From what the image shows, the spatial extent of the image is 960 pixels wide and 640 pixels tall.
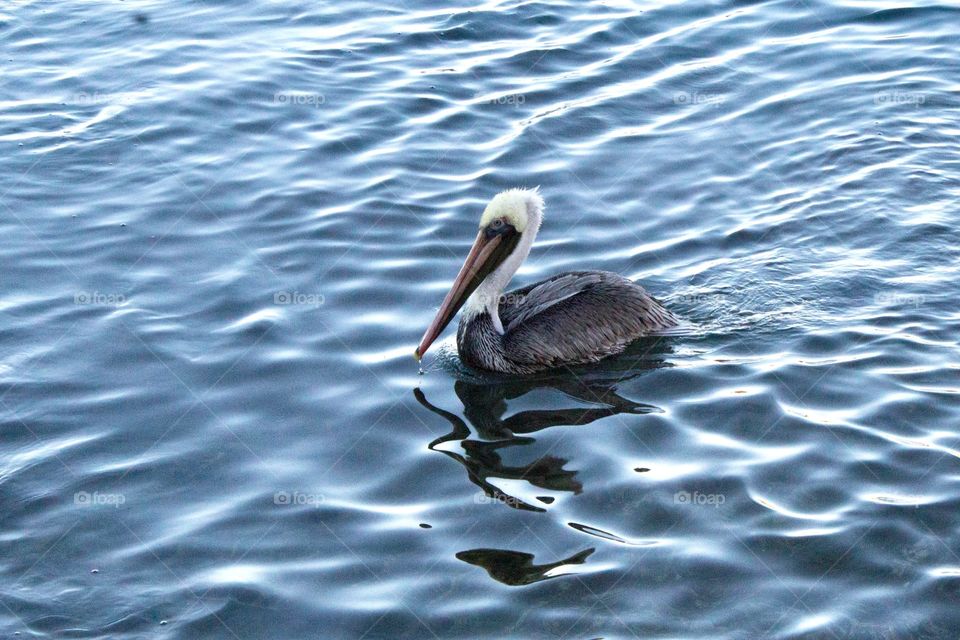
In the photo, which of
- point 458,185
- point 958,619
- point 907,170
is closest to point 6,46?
point 458,185

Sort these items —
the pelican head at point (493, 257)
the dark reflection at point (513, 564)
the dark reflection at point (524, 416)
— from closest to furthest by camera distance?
the dark reflection at point (513, 564)
the dark reflection at point (524, 416)
the pelican head at point (493, 257)

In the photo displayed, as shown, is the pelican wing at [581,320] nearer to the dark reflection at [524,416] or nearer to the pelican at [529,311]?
the pelican at [529,311]

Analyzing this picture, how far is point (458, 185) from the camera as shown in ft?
36.0

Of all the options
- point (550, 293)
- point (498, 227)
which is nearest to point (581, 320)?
point (550, 293)

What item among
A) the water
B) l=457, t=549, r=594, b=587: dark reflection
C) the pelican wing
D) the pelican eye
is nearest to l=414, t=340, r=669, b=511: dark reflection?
the water

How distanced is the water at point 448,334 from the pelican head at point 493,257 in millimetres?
427

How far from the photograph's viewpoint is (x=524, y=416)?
820 centimetres

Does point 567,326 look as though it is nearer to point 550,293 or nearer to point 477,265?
point 550,293

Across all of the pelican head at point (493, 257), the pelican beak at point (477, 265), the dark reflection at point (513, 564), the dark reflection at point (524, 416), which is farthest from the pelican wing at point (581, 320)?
the dark reflection at point (513, 564)

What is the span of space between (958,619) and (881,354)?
2.57 meters

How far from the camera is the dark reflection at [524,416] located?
7.48 meters

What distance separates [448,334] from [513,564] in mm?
2866

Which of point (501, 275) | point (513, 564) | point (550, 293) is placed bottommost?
point (513, 564)

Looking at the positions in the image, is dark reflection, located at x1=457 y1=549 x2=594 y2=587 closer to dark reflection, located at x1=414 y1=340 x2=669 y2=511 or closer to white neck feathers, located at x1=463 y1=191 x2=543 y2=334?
dark reflection, located at x1=414 y1=340 x2=669 y2=511
